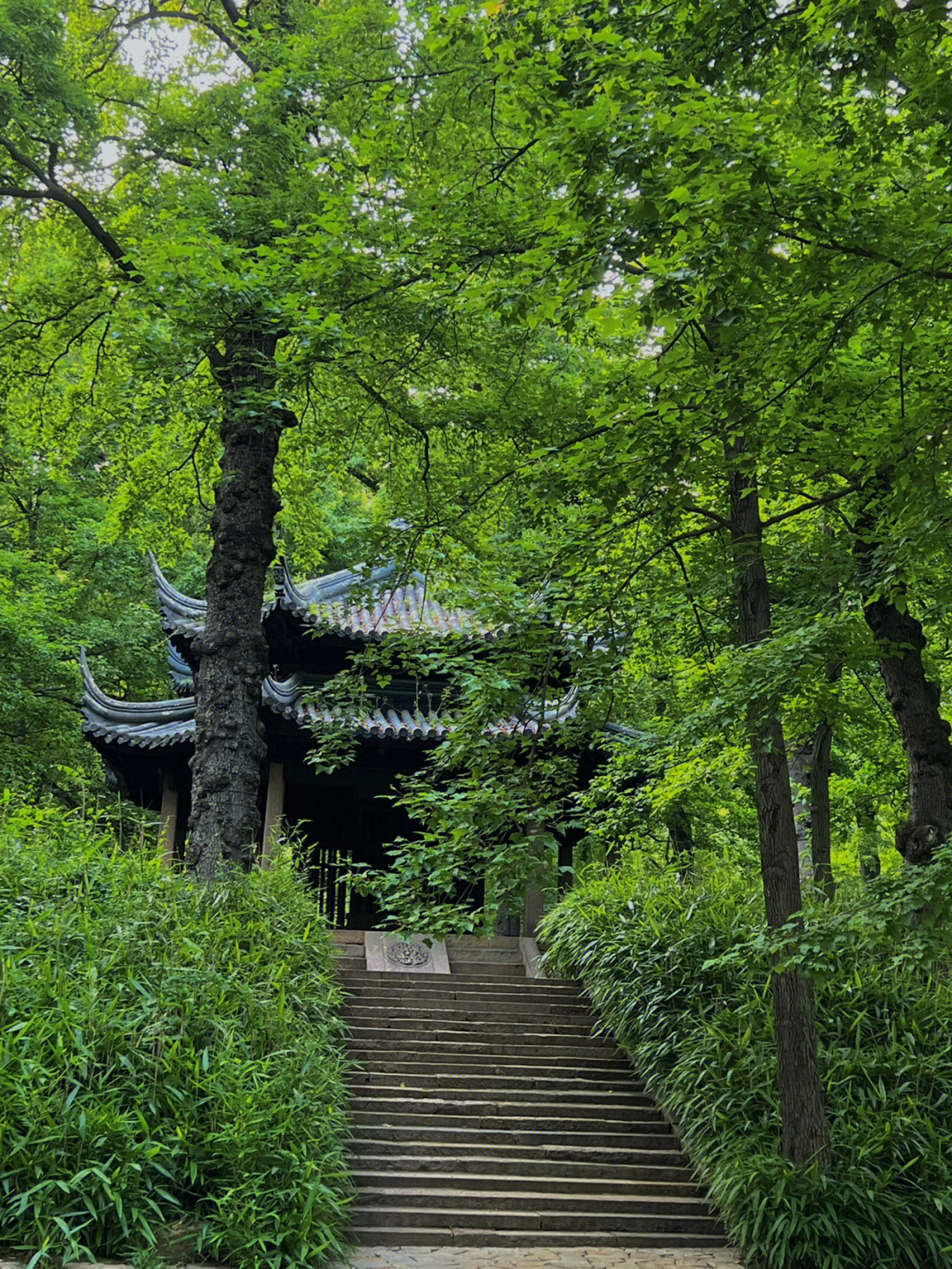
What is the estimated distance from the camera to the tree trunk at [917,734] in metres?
9.47

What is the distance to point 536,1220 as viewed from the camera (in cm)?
723

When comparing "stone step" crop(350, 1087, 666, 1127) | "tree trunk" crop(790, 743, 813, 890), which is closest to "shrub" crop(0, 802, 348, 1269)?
"stone step" crop(350, 1087, 666, 1127)

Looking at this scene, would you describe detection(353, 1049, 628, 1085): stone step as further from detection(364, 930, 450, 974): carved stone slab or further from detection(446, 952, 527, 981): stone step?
detection(446, 952, 527, 981): stone step

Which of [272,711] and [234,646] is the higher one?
[234,646]

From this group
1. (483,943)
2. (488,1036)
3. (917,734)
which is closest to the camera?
(917,734)

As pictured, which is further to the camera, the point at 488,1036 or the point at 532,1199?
the point at 488,1036

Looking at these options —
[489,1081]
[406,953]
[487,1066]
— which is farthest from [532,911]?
[489,1081]

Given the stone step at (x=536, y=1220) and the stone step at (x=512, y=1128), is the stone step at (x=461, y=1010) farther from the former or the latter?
the stone step at (x=536, y=1220)

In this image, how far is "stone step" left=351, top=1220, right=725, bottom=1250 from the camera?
6.79 meters

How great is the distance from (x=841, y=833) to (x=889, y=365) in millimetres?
13524

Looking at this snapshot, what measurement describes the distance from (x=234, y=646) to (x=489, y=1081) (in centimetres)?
443

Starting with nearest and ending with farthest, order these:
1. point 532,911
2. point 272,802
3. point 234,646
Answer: point 234,646 < point 272,802 < point 532,911

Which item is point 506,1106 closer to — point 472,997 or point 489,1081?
point 489,1081


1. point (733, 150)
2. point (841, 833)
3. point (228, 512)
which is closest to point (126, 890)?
point (228, 512)
